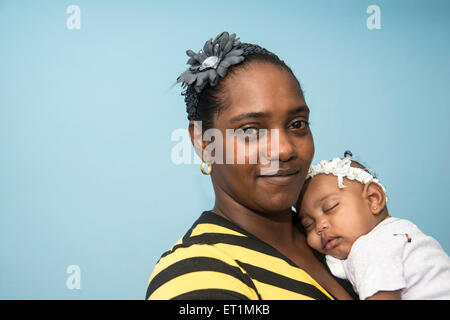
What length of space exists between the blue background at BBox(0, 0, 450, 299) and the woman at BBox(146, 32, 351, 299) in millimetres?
1179

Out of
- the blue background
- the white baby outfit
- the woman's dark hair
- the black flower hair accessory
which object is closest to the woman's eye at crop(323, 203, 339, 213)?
the white baby outfit

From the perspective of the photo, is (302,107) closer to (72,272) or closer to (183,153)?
(183,153)

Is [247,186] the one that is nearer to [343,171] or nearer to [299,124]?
[299,124]

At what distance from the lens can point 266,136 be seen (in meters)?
0.95

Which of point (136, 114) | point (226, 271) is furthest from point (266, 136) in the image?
point (136, 114)

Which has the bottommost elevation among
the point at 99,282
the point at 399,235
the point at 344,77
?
the point at 99,282

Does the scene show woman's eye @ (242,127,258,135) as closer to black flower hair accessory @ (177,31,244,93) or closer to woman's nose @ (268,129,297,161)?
woman's nose @ (268,129,297,161)

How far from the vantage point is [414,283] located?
1.02 meters

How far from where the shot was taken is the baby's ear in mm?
1210

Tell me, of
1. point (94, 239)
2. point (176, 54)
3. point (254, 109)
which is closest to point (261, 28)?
point (176, 54)

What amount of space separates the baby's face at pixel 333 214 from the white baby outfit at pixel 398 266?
50 mm

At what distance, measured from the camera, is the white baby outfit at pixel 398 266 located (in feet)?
3.24

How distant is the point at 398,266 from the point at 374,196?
0.27m

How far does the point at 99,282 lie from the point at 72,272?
0.15 m
